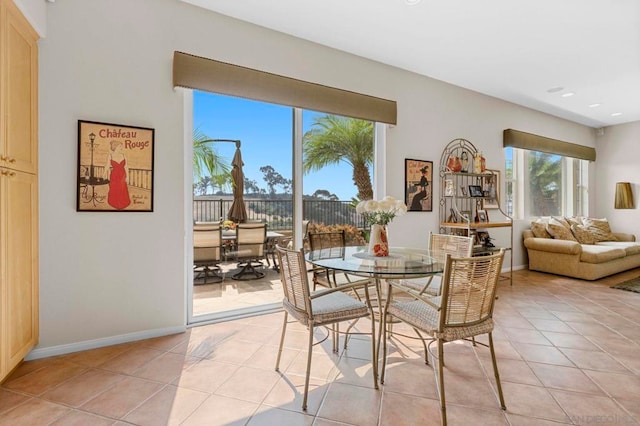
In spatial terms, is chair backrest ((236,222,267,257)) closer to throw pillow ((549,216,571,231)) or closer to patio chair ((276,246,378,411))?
patio chair ((276,246,378,411))

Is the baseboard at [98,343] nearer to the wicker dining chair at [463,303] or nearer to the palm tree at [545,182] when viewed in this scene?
the wicker dining chair at [463,303]

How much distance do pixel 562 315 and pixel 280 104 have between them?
358 centimetres

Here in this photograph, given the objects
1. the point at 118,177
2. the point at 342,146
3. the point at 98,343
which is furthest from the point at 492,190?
the point at 98,343

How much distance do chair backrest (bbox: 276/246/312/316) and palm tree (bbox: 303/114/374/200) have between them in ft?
5.65

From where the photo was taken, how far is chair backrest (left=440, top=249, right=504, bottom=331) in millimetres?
1642

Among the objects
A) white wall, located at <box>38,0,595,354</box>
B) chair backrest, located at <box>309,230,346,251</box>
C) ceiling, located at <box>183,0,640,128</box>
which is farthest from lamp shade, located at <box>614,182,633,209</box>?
white wall, located at <box>38,0,595,354</box>

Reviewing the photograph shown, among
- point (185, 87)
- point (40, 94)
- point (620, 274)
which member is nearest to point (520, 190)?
point (620, 274)

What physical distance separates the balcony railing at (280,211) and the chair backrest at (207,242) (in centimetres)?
8

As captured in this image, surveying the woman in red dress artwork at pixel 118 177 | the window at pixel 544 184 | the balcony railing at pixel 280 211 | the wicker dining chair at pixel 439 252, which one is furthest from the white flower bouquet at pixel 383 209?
the window at pixel 544 184

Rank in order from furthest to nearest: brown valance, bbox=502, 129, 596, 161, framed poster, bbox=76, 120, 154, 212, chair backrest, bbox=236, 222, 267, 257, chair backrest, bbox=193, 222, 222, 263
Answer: brown valance, bbox=502, 129, 596, 161, chair backrest, bbox=236, 222, 267, 257, chair backrest, bbox=193, 222, 222, 263, framed poster, bbox=76, 120, 154, 212

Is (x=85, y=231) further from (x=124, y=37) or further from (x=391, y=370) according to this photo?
(x=391, y=370)

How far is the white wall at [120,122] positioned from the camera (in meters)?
2.34

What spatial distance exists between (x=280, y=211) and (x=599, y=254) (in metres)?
4.70

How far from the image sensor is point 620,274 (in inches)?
205
